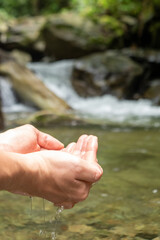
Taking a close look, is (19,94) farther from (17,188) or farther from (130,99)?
(17,188)

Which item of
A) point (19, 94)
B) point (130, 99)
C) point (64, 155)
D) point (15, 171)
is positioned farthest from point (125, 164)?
point (130, 99)

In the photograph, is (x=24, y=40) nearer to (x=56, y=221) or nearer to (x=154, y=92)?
(x=154, y=92)

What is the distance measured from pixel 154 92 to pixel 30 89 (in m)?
4.20

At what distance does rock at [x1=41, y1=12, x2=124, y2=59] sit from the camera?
42.5 feet

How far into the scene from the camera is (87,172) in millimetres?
1540

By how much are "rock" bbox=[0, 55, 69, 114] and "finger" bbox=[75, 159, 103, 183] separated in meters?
6.79

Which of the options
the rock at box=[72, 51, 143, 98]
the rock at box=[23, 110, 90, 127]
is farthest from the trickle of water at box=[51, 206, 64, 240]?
the rock at box=[72, 51, 143, 98]

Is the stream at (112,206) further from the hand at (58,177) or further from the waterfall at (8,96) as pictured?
the waterfall at (8,96)

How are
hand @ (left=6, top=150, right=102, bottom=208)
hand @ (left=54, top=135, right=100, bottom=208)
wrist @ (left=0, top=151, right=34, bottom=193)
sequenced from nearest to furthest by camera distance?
wrist @ (left=0, top=151, right=34, bottom=193) → hand @ (left=6, top=150, right=102, bottom=208) → hand @ (left=54, top=135, right=100, bottom=208)

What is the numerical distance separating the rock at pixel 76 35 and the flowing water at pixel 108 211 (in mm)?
10034

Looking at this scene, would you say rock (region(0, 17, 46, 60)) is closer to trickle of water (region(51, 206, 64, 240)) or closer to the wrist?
trickle of water (region(51, 206, 64, 240))

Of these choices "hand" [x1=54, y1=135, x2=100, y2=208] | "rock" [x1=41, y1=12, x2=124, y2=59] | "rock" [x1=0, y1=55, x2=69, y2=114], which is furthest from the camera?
"rock" [x1=41, y1=12, x2=124, y2=59]

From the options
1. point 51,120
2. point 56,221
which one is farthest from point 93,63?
point 56,221

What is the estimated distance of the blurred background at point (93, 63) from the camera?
9.42 metres
